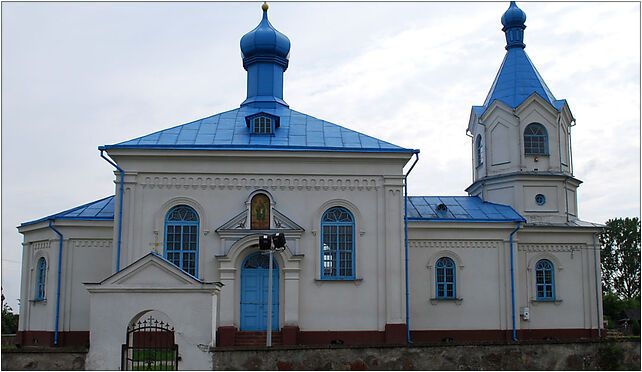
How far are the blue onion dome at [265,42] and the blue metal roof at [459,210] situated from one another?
6.91 m


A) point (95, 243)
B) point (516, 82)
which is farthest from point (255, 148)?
point (516, 82)

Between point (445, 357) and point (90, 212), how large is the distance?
1262 cm

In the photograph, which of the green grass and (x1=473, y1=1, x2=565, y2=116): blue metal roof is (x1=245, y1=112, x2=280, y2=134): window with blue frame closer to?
the green grass

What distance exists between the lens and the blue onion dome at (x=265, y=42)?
2433cm

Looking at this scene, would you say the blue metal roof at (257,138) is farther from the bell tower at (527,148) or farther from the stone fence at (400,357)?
the stone fence at (400,357)

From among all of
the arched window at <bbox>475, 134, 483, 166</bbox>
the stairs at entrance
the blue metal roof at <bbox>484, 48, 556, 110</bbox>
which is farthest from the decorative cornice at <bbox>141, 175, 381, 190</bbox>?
the blue metal roof at <bbox>484, 48, 556, 110</bbox>

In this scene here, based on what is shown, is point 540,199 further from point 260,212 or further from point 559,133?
point 260,212

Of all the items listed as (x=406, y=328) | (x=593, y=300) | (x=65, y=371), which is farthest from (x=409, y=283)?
(x=65, y=371)

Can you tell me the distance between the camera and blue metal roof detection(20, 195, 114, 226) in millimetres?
21281

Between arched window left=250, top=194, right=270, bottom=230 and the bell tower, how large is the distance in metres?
8.81

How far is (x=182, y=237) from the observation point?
62.6 feet

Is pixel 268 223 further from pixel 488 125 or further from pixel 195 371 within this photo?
pixel 488 125

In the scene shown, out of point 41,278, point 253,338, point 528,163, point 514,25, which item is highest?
point 514,25

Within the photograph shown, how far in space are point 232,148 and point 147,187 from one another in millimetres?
2581
